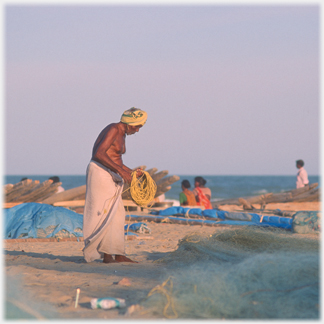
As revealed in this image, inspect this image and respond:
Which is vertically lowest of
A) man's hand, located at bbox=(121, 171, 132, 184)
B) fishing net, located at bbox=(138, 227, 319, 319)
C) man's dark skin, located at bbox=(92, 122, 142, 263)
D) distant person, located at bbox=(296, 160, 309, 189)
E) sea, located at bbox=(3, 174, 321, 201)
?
sea, located at bbox=(3, 174, 321, 201)

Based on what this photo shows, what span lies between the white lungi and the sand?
0.22m

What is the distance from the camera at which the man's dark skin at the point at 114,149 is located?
223 inches

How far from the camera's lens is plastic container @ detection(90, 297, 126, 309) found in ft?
11.6

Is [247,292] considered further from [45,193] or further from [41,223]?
[45,193]

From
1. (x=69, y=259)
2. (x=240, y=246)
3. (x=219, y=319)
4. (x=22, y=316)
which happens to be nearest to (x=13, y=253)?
(x=69, y=259)

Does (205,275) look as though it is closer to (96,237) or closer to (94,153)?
(96,237)

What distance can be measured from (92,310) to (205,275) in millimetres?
988

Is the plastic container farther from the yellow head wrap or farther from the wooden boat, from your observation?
the wooden boat

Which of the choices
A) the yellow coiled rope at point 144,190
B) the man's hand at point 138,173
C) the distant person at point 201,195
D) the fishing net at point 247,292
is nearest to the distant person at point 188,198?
the distant person at point 201,195

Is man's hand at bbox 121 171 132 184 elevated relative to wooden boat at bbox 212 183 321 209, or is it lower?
elevated

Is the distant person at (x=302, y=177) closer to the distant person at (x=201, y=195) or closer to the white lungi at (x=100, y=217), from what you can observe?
the distant person at (x=201, y=195)

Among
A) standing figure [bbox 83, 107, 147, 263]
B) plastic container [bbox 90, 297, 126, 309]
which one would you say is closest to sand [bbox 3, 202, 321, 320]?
plastic container [bbox 90, 297, 126, 309]

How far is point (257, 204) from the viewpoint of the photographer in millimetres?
18016

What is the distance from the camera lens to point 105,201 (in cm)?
568
